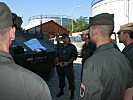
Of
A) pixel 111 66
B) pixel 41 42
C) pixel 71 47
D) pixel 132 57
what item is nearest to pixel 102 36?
pixel 111 66

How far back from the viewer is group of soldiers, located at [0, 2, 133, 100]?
1661 mm

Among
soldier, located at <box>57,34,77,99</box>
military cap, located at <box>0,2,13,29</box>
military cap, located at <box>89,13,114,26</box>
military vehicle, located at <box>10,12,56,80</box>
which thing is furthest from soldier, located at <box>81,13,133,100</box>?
soldier, located at <box>57,34,77,99</box>

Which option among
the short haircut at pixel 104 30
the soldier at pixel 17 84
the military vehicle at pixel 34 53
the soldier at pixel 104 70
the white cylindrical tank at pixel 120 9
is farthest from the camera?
the white cylindrical tank at pixel 120 9

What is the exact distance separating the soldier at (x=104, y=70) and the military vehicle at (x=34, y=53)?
3.94m

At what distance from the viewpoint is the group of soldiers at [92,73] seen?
166 centimetres

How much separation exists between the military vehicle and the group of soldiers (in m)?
3.58

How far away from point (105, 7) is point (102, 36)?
38.1 metres

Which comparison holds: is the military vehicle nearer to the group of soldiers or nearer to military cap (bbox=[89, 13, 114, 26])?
the group of soldiers

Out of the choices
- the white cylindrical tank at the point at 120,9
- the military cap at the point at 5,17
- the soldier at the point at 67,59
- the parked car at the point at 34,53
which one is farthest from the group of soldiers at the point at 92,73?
the white cylindrical tank at the point at 120,9

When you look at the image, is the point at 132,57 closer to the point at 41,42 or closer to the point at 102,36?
the point at 102,36

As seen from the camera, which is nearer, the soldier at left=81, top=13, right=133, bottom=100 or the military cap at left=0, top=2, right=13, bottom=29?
the military cap at left=0, top=2, right=13, bottom=29

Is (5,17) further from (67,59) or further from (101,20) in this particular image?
(67,59)

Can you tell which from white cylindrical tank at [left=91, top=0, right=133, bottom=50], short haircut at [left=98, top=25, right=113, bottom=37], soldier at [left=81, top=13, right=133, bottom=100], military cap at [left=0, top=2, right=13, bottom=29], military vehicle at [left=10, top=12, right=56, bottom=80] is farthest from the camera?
white cylindrical tank at [left=91, top=0, right=133, bottom=50]

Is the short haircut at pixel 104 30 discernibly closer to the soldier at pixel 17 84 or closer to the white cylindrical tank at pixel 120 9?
the soldier at pixel 17 84
